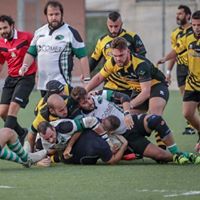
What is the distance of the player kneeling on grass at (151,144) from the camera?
1065cm

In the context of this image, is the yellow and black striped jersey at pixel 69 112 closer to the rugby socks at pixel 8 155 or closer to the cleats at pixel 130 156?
the rugby socks at pixel 8 155

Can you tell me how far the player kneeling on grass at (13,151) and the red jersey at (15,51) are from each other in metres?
2.13

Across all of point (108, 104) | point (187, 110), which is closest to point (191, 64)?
point (187, 110)

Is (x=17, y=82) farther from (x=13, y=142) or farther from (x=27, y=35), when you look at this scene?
(x=13, y=142)

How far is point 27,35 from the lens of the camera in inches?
494

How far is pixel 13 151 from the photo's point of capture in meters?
10.3

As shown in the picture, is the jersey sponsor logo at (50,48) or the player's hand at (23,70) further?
the jersey sponsor logo at (50,48)

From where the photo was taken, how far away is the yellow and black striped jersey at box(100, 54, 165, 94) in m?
11.4

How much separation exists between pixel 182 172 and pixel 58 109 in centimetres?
154

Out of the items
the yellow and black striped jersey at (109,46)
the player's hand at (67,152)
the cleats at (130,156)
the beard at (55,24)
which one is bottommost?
the cleats at (130,156)

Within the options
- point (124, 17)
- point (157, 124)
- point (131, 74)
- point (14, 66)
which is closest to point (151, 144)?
point (157, 124)

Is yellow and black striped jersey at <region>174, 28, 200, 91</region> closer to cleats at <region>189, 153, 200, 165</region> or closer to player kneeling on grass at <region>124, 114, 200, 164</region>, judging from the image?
player kneeling on grass at <region>124, 114, 200, 164</region>

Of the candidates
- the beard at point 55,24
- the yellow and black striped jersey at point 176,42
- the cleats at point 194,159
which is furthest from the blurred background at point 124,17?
the cleats at point 194,159

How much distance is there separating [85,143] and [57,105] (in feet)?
1.73
